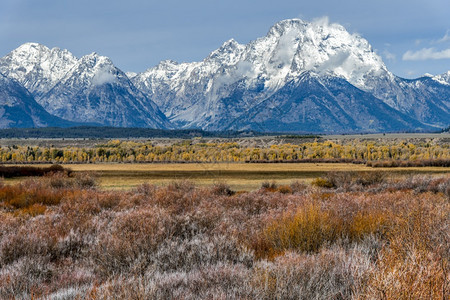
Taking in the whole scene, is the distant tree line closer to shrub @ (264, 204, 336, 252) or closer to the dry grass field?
the dry grass field

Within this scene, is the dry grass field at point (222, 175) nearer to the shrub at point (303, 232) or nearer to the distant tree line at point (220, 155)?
the shrub at point (303, 232)

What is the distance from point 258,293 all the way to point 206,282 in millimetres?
1076

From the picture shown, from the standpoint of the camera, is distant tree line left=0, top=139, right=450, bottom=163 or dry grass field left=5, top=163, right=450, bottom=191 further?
distant tree line left=0, top=139, right=450, bottom=163

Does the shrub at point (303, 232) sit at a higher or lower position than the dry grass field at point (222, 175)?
higher

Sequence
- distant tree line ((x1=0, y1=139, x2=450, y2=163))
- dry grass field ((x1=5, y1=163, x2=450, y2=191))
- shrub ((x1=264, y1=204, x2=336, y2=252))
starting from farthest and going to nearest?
distant tree line ((x1=0, y1=139, x2=450, y2=163)) → dry grass field ((x1=5, y1=163, x2=450, y2=191)) → shrub ((x1=264, y1=204, x2=336, y2=252))

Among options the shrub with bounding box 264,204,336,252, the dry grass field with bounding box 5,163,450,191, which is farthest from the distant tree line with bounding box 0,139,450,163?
the shrub with bounding box 264,204,336,252

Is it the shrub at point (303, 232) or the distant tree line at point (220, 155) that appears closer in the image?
the shrub at point (303, 232)

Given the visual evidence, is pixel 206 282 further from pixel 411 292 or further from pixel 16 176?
pixel 16 176

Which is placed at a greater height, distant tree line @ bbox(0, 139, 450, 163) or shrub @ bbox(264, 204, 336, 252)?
shrub @ bbox(264, 204, 336, 252)

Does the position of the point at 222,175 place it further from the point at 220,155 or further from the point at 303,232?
the point at 220,155

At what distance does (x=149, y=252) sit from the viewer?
27.2 feet

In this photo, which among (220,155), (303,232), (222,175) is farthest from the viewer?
(220,155)

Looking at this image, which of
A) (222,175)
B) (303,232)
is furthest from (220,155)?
(303,232)

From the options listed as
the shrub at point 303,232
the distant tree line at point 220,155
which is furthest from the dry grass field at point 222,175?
the distant tree line at point 220,155
